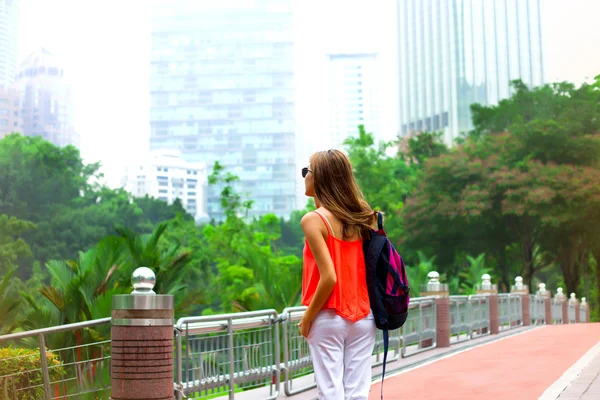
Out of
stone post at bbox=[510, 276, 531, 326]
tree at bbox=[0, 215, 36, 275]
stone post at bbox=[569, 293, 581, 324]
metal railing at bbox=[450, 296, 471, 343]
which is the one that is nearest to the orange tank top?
metal railing at bbox=[450, 296, 471, 343]

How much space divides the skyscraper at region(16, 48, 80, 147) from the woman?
12254 cm

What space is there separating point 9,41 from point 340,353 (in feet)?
409

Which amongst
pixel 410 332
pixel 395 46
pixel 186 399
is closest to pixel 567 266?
pixel 410 332

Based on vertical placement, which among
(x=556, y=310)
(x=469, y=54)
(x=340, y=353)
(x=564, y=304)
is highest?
(x=469, y=54)

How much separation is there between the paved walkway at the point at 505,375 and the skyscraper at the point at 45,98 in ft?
373

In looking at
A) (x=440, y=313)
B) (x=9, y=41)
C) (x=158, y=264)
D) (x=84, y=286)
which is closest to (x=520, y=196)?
(x=440, y=313)

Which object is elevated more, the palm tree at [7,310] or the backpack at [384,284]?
the backpack at [384,284]

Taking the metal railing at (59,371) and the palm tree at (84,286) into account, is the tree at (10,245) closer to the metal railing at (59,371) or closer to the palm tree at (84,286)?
the palm tree at (84,286)

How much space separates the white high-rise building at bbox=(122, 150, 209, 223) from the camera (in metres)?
160

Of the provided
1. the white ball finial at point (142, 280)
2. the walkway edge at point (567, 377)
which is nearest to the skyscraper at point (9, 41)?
the walkway edge at point (567, 377)

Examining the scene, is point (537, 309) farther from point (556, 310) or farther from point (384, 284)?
point (384, 284)

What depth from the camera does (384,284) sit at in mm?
4559

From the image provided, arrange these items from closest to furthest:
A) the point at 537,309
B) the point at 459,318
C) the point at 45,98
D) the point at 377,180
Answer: the point at 459,318 → the point at 537,309 → the point at 377,180 → the point at 45,98

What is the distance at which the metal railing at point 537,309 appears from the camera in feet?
93.4
